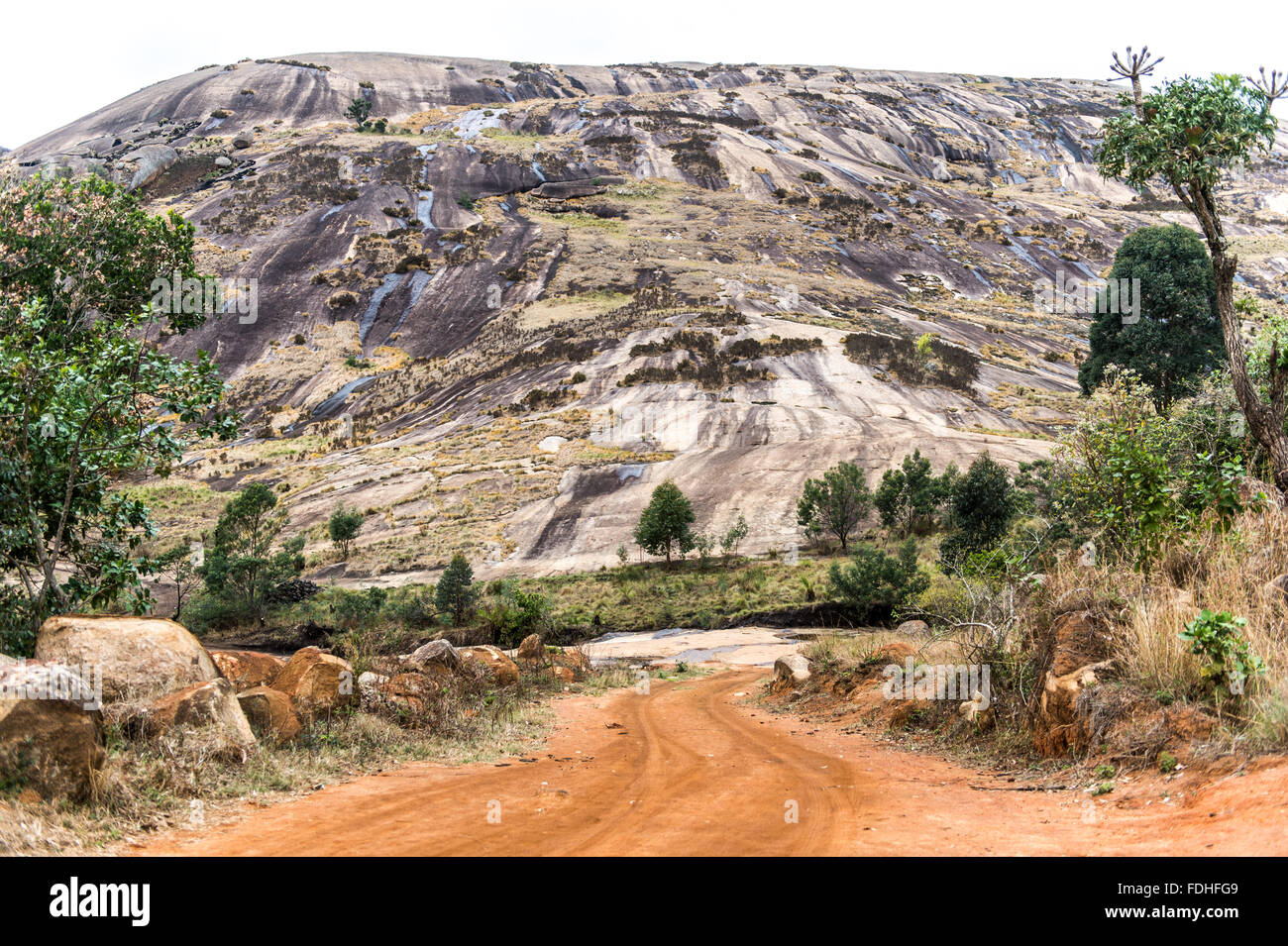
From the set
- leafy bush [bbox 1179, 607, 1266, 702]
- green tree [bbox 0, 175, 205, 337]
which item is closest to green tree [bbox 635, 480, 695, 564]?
green tree [bbox 0, 175, 205, 337]

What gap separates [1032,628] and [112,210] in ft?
61.2

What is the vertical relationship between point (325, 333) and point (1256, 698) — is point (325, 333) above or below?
above

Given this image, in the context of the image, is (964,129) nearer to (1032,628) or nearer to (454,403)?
(454,403)

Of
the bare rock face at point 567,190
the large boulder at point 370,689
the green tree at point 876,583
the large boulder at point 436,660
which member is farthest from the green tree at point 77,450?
the bare rock face at point 567,190

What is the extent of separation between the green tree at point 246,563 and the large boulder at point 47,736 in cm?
3136

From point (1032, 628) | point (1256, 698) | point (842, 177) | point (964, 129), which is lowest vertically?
point (1032, 628)

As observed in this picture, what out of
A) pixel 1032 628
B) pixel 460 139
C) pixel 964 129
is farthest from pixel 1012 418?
pixel 964 129

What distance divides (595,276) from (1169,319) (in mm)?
52619

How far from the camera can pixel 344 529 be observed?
43.0 m

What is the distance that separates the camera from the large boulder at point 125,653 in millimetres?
7711

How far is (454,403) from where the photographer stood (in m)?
62.2

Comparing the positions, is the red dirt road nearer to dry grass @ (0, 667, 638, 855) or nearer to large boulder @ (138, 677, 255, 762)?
dry grass @ (0, 667, 638, 855)

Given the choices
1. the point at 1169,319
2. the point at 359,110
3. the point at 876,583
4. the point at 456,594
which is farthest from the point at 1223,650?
the point at 359,110

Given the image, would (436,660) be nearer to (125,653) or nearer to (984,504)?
(125,653)
